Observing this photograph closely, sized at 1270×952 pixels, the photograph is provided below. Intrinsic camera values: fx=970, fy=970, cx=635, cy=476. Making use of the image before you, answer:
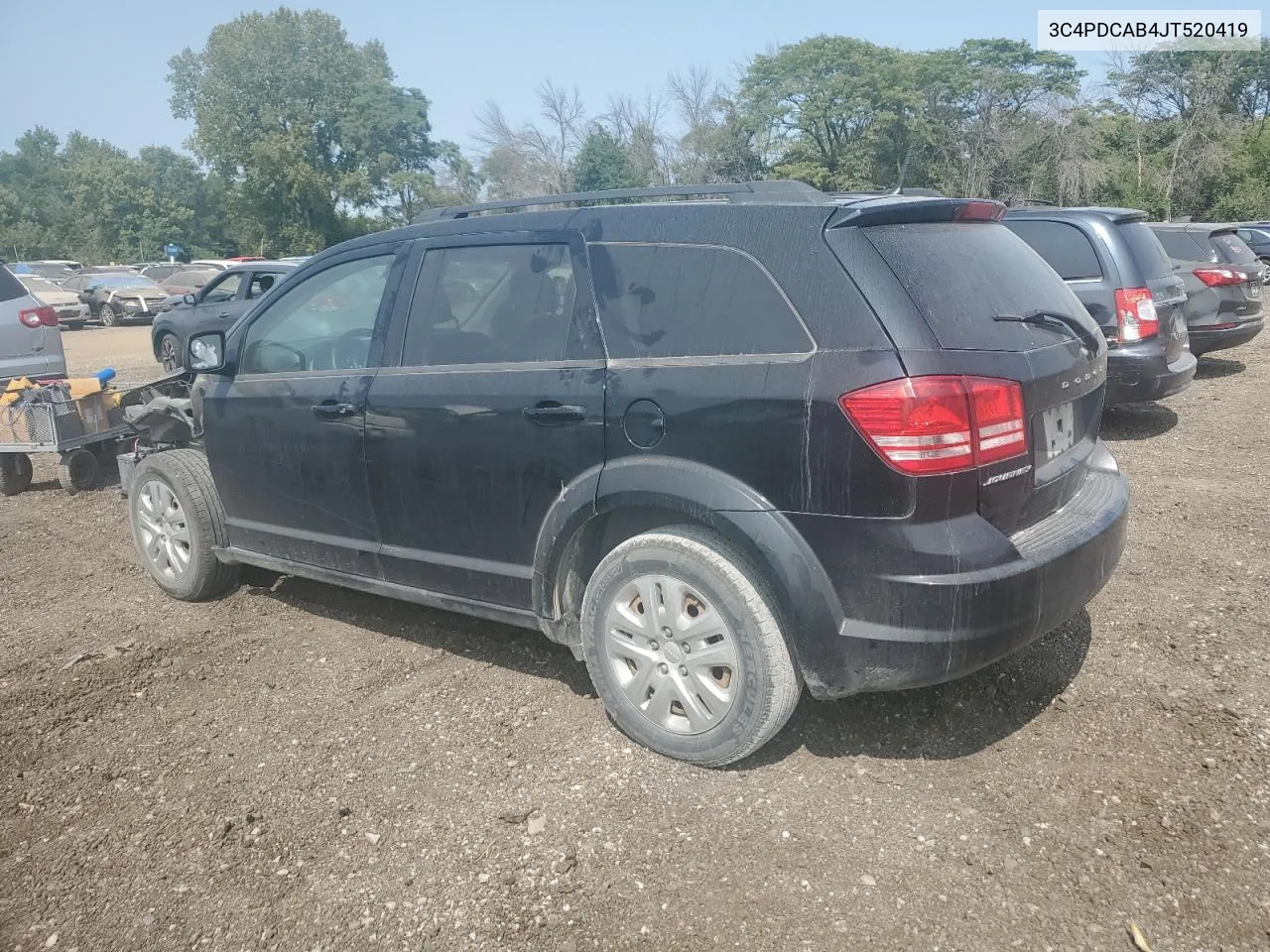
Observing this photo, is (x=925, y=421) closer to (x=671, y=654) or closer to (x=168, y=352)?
(x=671, y=654)

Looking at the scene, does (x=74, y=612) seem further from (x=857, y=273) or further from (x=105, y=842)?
(x=857, y=273)

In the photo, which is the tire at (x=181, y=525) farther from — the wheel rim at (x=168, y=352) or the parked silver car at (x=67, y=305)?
the parked silver car at (x=67, y=305)

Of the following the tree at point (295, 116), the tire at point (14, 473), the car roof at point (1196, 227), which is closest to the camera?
the tire at point (14, 473)

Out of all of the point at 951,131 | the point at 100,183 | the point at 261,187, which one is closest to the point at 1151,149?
the point at 951,131

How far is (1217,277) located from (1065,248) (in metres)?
3.33

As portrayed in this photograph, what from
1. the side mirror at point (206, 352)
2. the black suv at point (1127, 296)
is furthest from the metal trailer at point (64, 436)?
the black suv at point (1127, 296)

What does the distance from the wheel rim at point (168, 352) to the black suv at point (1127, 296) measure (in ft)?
40.0

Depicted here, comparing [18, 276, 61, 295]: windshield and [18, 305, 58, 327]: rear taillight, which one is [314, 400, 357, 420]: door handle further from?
[18, 276, 61, 295]: windshield

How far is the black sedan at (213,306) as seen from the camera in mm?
13664

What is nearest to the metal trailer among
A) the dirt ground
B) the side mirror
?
the side mirror

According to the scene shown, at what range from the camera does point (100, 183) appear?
69.3m

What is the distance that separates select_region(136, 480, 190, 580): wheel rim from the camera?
4.83 m

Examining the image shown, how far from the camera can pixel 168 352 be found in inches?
585

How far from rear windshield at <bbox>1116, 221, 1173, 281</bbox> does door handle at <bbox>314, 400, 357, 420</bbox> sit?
6.24 meters
